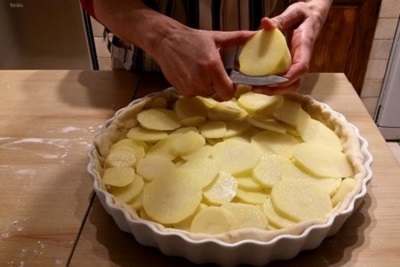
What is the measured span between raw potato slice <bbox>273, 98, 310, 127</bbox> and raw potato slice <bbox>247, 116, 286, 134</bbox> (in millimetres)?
15

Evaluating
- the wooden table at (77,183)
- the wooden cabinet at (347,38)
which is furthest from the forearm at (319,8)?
the wooden cabinet at (347,38)

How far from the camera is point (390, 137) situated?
215cm

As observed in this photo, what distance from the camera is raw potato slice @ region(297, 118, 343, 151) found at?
82 centimetres

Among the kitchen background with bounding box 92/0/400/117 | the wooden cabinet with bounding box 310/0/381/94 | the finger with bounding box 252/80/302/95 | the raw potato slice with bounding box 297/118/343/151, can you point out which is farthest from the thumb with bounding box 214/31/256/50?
the kitchen background with bounding box 92/0/400/117

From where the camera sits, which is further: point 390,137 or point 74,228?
point 390,137

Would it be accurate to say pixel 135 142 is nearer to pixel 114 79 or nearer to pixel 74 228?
pixel 74 228

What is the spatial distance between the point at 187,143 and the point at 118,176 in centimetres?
15

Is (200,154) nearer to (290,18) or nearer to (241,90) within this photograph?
(241,90)

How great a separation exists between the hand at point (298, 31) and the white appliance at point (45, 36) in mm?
1219

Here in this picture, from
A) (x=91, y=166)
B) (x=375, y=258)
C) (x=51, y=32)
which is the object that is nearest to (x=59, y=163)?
(x=91, y=166)

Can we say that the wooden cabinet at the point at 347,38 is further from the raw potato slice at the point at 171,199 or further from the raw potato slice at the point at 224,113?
the raw potato slice at the point at 171,199

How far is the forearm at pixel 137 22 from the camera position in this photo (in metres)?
0.86

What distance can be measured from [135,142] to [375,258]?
0.46 meters

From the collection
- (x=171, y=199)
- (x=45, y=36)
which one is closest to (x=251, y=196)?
(x=171, y=199)
